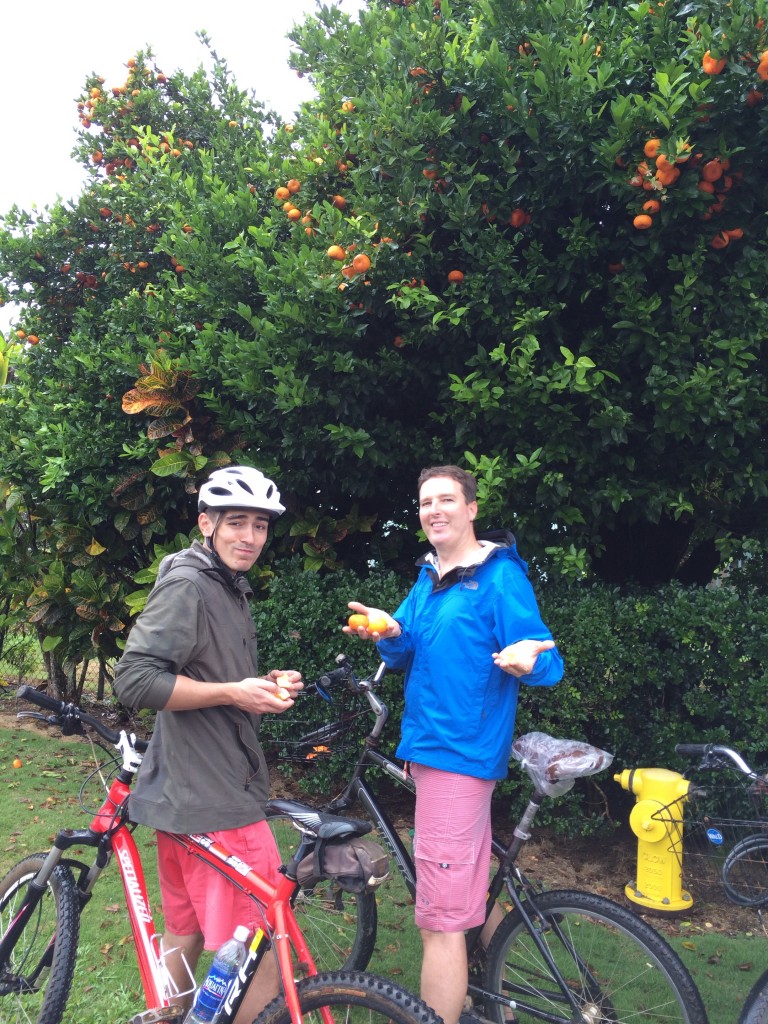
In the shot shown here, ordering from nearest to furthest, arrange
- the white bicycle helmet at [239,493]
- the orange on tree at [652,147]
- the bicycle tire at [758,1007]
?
1. the bicycle tire at [758,1007]
2. the white bicycle helmet at [239,493]
3. the orange on tree at [652,147]

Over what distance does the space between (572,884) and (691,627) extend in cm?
165

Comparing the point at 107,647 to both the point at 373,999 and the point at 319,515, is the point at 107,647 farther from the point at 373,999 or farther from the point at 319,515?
the point at 373,999

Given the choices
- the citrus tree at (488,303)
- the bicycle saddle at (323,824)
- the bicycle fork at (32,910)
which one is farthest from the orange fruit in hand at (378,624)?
the citrus tree at (488,303)

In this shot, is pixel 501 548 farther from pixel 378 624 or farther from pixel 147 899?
pixel 147 899

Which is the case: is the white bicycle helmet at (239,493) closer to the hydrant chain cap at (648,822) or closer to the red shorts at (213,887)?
the red shorts at (213,887)

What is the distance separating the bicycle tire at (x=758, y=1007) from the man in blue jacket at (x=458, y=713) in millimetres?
857

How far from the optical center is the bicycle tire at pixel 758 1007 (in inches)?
95.1

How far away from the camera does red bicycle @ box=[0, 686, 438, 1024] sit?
6.83ft

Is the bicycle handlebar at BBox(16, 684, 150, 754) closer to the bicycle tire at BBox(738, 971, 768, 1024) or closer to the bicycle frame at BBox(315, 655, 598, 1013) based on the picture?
the bicycle frame at BBox(315, 655, 598, 1013)

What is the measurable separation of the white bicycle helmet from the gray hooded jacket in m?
0.17

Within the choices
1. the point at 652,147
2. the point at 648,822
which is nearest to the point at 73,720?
the point at 648,822

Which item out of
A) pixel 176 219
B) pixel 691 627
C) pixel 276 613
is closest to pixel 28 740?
pixel 276 613

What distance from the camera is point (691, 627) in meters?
4.34

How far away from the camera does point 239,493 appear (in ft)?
8.51
